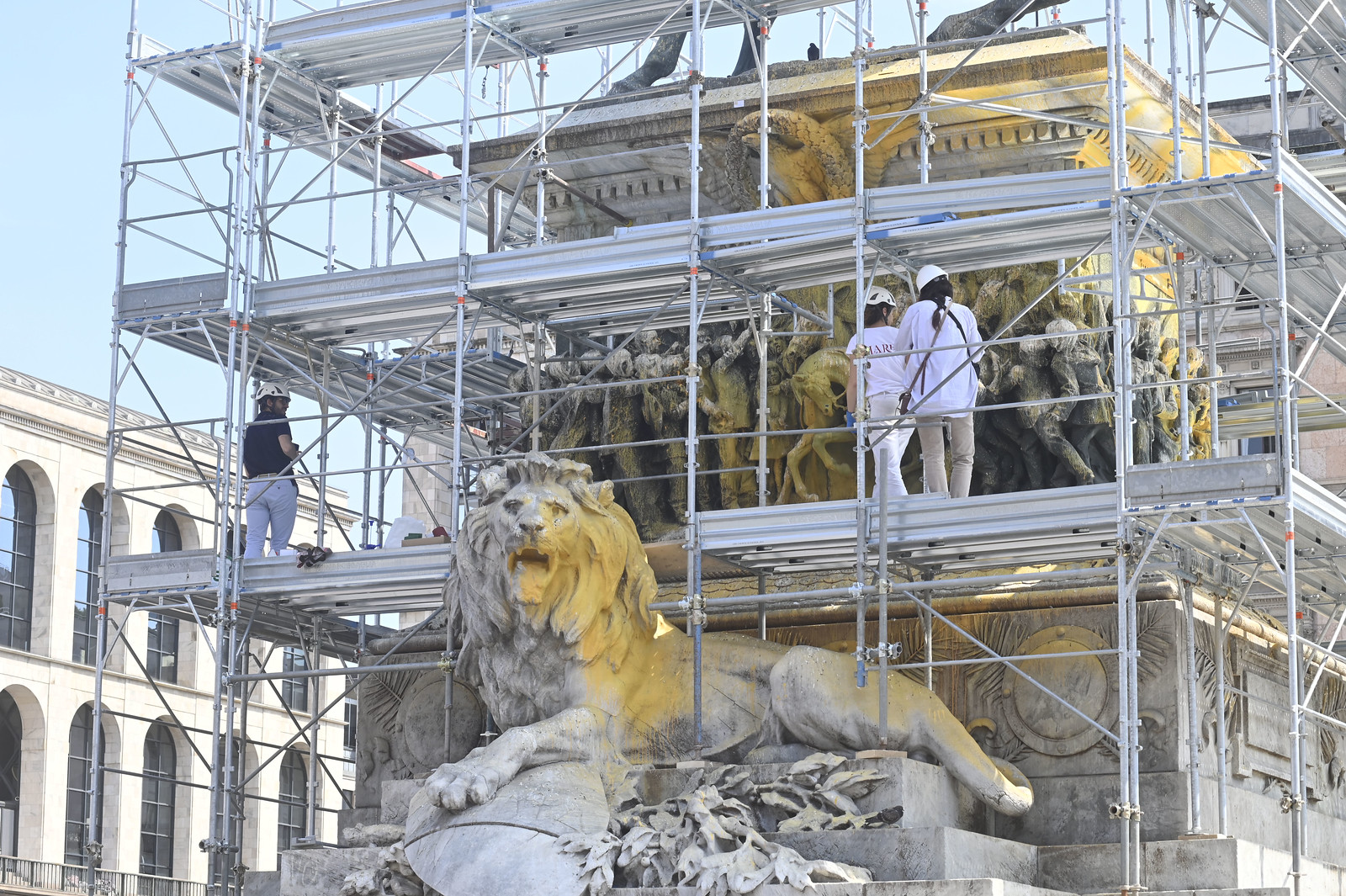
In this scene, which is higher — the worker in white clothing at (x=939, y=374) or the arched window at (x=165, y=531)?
the arched window at (x=165, y=531)

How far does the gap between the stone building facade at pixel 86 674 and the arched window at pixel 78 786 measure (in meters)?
0.04

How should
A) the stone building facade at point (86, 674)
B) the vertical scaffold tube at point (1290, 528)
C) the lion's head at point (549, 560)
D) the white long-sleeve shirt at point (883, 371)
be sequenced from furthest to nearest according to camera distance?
the stone building facade at point (86, 674) < the white long-sleeve shirt at point (883, 371) < the lion's head at point (549, 560) < the vertical scaffold tube at point (1290, 528)

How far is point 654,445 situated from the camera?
→ 75.5 ft

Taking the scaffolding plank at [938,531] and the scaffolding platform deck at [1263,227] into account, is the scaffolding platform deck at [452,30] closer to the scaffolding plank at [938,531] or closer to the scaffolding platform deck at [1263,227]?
the scaffolding platform deck at [1263,227]

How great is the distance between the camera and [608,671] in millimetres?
18250

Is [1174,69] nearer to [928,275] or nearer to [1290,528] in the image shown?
[928,275]

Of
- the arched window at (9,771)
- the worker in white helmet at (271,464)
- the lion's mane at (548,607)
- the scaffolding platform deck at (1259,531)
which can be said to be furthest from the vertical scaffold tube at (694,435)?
the arched window at (9,771)

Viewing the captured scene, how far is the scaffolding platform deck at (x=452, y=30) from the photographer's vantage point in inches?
925

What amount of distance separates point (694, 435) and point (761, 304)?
9.09ft

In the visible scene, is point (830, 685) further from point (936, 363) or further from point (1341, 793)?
point (1341, 793)

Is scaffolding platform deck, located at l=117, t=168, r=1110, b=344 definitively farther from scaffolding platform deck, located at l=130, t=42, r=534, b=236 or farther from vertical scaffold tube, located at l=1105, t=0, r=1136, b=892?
scaffolding platform deck, located at l=130, t=42, r=534, b=236

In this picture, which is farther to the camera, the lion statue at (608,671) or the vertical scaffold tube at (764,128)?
the vertical scaffold tube at (764,128)

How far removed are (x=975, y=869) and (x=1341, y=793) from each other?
6.45 metres

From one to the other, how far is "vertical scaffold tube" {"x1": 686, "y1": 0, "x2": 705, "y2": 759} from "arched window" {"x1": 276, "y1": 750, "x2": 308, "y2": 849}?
33.5 m
